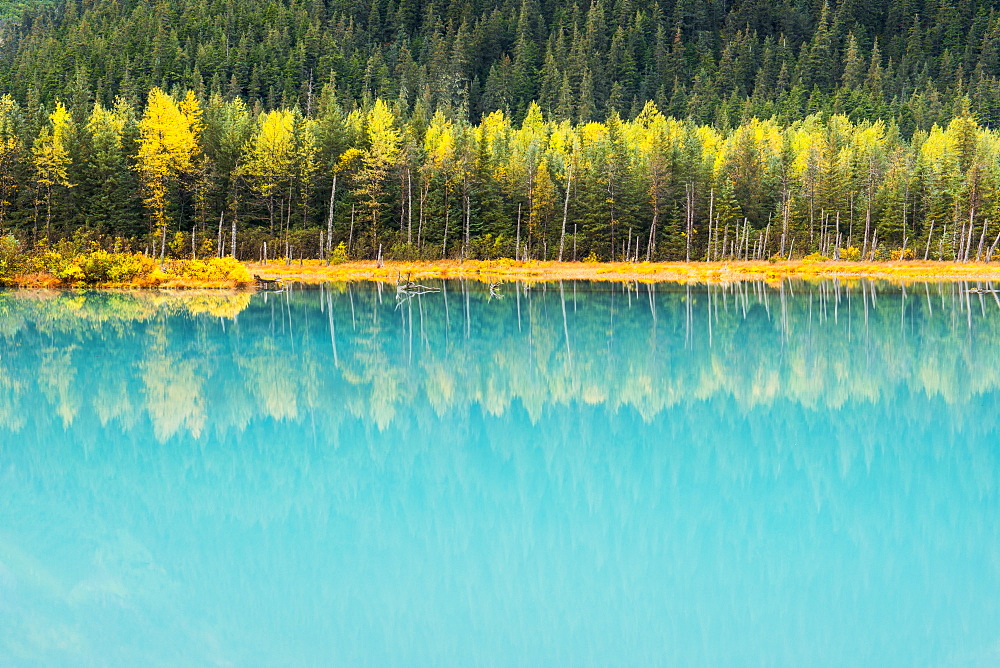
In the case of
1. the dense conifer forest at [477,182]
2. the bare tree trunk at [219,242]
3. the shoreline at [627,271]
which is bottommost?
the shoreline at [627,271]

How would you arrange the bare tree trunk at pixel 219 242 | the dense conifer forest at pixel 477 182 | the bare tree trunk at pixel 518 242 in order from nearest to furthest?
the bare tree trunk at pixel 219 242 → the dense conifer forest at pixel 477 182 → the bare tree trunk at pixel 518 242

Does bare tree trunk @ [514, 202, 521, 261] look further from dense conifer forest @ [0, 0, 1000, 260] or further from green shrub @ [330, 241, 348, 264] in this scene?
green shrub @ [330, 241, 348, 264]

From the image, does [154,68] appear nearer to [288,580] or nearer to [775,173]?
[775,173]

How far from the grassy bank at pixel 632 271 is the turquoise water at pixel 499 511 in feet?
138

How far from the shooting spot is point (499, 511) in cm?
1135

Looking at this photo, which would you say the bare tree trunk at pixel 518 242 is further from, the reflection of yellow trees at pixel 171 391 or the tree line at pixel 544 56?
the reflection of yellow trees at pixel 171 391

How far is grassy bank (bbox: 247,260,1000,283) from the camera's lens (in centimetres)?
6612

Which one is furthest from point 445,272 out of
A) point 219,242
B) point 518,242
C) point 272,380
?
point 272,380

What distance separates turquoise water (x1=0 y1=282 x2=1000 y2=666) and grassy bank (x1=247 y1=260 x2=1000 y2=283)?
4211 centimetres

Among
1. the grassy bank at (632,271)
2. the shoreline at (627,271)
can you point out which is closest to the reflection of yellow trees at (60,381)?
the shoreline at (627,271)

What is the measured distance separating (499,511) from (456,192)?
67625mm

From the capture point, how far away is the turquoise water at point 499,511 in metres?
8.35

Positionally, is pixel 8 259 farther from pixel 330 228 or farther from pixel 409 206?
pixel 409 206

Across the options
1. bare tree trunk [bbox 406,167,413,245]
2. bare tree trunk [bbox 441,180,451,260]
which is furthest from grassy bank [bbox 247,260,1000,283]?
bare tree trunk [bbox 406,167,413,245]
